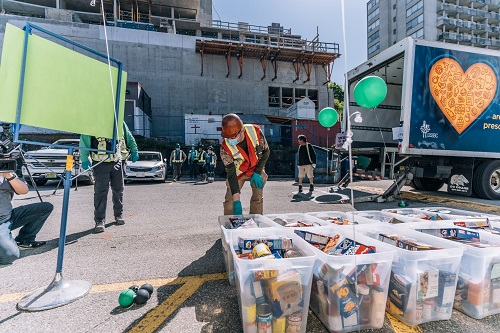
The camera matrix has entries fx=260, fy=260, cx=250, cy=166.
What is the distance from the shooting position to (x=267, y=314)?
1.50 m

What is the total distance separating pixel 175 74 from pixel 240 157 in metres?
23.1

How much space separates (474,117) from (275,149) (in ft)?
35.5

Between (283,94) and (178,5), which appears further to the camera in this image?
(178,5)

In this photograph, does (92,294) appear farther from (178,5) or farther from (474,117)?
(178,5)

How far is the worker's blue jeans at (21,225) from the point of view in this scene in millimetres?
2689

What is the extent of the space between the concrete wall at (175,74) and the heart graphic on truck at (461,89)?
1888cm

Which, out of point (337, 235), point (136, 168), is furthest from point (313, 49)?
point (337, 235)

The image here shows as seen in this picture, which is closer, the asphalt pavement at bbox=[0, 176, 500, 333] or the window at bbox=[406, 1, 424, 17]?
the asphalt pavement at bbox=[0, 176, 500, 333]

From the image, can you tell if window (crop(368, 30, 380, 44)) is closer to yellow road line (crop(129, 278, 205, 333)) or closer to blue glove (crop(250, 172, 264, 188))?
blue glove (crop(250, 172, 264, 188))

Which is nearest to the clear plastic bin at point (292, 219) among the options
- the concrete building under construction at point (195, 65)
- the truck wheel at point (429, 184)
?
the truck wheel at point (429, 184)

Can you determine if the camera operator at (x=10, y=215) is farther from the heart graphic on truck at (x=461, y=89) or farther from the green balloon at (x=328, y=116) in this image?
the heart graphic on truck at (x=461, y=89)

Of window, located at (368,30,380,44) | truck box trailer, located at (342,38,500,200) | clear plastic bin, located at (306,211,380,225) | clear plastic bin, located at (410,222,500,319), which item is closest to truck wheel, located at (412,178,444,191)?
truck box trailer, located at (342,38,500,200)

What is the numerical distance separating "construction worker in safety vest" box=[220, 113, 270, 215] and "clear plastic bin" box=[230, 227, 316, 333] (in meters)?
1.41

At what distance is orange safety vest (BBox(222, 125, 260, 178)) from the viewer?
3115 millimetres
